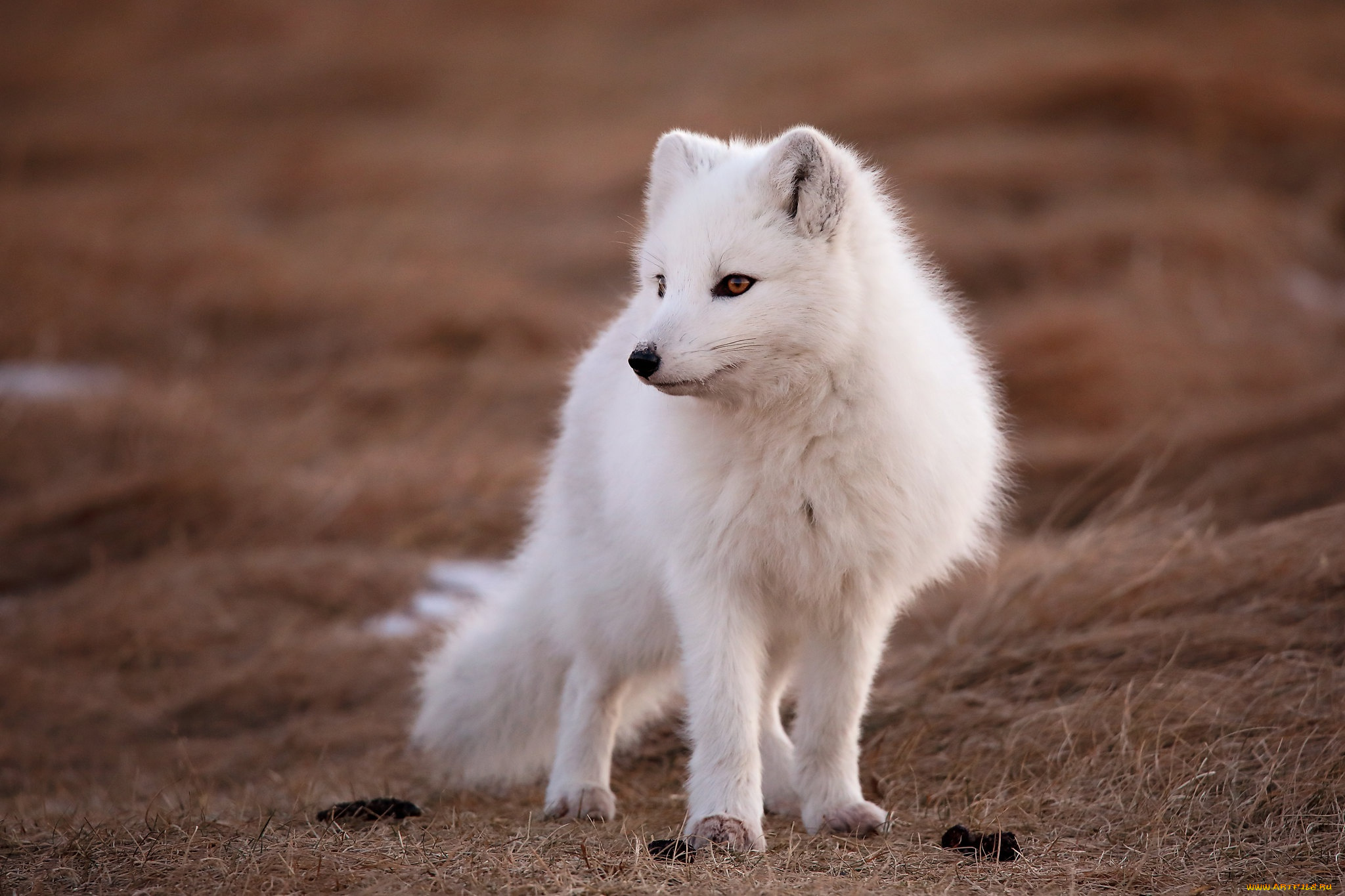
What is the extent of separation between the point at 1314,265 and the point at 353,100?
11915mm

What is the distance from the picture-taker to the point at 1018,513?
7188mm

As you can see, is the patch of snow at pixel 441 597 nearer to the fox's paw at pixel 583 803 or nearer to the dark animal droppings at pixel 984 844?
the fox's paw at pixel 583 803

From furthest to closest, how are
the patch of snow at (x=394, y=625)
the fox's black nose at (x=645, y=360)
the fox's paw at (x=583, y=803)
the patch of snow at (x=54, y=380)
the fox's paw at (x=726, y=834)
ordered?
the patch of snow at (x=54, y=380) < the patch of snow at (x=394, y=625) < the fox's paw at (x=583, y=803) < the fox's paw at (x=726, y=834) < the fox's black nose at (x=645, y=360)

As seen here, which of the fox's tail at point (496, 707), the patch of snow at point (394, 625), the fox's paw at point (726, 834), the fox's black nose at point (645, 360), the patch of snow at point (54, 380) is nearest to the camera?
the fox's black nose at point (645, 360)

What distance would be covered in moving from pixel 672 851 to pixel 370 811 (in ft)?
3.31

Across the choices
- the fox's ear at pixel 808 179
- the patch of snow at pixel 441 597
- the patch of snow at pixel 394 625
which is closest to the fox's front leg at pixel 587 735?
the fox's ear at pixel 808 179

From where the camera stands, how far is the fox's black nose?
298 cm

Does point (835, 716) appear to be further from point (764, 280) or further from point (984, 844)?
point (764, 280)

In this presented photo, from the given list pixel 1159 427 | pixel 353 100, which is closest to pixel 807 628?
pixel 1159 427

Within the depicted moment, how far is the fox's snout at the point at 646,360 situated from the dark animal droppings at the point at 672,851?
1.28 m

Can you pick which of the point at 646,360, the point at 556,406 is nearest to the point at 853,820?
the point at 646,360

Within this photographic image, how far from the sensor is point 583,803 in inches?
149

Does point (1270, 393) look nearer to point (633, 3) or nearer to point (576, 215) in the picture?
point (576, 215)

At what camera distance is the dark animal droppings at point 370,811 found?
11.3ft
